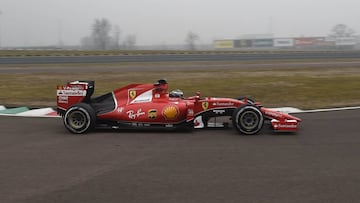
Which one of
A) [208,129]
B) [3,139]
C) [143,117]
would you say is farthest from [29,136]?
[208,129]

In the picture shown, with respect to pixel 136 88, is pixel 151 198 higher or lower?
lower

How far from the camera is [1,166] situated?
6.00 metres

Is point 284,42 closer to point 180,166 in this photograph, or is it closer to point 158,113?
point 158,113

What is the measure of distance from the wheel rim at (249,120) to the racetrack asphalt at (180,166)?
26 centimetres

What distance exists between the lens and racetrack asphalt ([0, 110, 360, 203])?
4.75 m

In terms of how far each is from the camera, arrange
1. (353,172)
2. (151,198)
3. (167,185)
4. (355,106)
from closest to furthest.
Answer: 1. (151,198)
2. (167,185)
3. (353,172)
4. (355,106)

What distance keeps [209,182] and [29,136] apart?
4478 mm

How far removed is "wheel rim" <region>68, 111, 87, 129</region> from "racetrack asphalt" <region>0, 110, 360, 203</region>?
227 millimetres

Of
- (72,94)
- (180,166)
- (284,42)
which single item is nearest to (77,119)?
(72,94)

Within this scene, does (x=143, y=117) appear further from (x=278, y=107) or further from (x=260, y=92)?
(x=260, y=92)

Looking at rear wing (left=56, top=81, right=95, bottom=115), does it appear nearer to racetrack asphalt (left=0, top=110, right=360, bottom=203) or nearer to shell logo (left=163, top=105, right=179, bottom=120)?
racetrack asphalt (left=0, top=110, right=360, bottom=203)

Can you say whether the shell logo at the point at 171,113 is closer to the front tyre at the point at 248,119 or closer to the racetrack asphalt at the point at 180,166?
the racetrack asphalt at the point at 180,166

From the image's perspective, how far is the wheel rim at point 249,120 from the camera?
26.6 ft

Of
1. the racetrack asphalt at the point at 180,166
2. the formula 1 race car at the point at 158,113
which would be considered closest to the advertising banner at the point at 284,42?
the formula 1 race car at the point at 158,113
